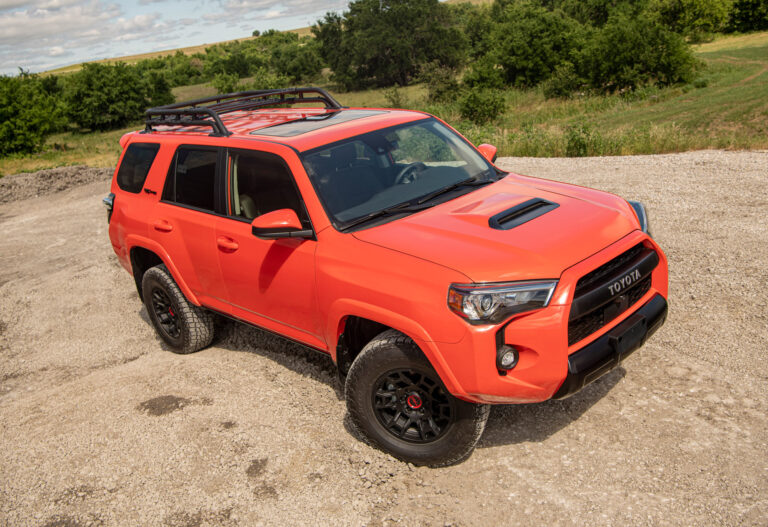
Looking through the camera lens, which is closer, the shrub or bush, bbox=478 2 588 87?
the shrub

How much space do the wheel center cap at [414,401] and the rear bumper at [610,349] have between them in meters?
0.79

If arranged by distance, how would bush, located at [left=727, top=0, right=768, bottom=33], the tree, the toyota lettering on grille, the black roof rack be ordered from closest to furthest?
1. the toyota lettering on grille
2. the black roof rack
3. bush, located at [left=727, top=0, right=768, bottom=33]
4. the tree

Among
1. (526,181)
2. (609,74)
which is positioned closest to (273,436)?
(526,181)

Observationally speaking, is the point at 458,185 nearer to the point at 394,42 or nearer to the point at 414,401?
the point at 414,401

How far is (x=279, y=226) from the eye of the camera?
3850 millimetres

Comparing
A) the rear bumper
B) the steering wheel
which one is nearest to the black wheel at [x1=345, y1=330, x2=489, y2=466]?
the rear bumper

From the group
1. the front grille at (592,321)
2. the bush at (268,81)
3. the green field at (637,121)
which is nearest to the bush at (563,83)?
Answer: the green field at (637,121)

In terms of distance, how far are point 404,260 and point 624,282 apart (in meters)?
1.26

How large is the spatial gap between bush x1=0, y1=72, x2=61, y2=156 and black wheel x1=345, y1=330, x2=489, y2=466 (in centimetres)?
3467

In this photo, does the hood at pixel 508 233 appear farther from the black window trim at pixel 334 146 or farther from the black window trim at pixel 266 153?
the black window trim at pixel 266 153

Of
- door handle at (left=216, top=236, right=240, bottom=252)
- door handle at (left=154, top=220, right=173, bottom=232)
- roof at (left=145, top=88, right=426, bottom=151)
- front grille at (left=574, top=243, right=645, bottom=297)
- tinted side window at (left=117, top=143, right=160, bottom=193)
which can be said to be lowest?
front grille at (left=574, top=243, right=645, bottom=297)

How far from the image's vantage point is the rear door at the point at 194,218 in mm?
4805

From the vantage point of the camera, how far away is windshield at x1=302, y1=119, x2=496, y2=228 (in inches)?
161

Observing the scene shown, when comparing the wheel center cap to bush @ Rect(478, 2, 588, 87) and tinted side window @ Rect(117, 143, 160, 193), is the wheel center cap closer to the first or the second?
tinted side window @ Rect(117, 143, 160, 193)
